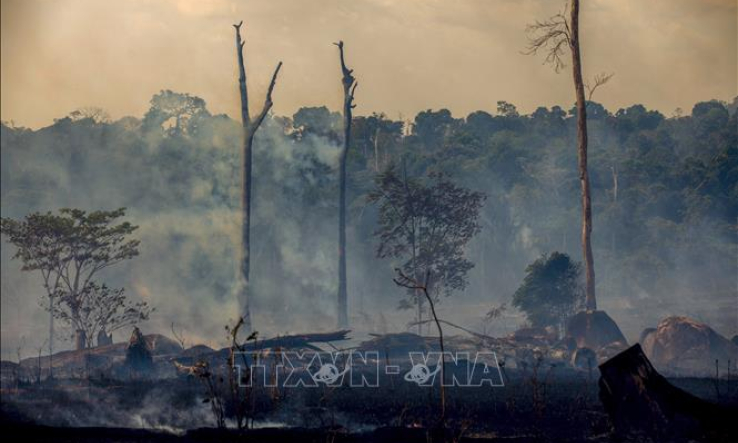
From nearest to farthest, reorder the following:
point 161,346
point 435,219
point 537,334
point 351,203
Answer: point 161,346 → point 537,334 → point 435,219 → point 351,203

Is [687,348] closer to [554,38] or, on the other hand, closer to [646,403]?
[554,38]

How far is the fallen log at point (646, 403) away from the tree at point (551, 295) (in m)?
21.2

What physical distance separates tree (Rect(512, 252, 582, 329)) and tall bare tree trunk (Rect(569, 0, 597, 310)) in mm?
961

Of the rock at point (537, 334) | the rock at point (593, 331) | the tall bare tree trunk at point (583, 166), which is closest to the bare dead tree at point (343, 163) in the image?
the tall bare tree trunk at point (583, 166)

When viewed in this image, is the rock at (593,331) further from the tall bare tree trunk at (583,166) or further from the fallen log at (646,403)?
the fallen log at (646,403)

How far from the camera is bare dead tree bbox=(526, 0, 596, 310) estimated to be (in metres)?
36.8

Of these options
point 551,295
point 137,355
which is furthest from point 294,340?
point 551,295

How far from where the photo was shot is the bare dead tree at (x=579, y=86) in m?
36.8

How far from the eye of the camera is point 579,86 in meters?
38.2

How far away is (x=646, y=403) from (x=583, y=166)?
21.7 m

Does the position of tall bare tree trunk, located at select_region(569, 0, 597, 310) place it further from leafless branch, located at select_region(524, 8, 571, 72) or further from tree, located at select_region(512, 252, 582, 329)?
tree, located at select_region(512, 252, 582, 329)

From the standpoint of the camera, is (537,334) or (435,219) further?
(435,219)

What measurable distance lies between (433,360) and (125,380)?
10060mm

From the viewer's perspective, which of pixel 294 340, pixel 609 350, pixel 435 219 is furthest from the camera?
pixel 435 219
